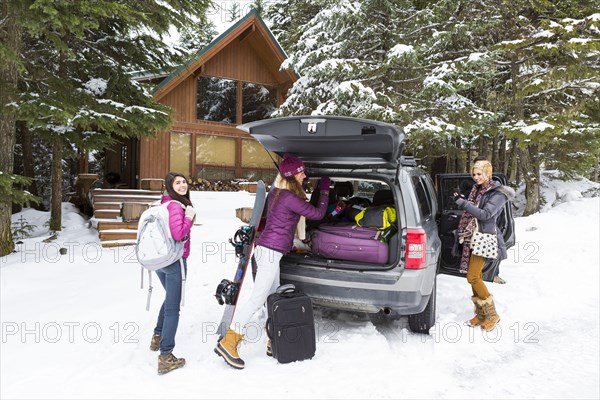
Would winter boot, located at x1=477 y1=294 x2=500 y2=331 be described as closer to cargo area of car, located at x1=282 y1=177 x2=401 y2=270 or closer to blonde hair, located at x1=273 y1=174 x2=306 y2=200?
cargo area of car, located at x1=282 y1=177 x2=401 y2=270

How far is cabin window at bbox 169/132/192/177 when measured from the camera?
15766 millimetres

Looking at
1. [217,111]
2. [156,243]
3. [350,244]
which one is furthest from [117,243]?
[217,111]

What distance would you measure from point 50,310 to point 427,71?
12777mm

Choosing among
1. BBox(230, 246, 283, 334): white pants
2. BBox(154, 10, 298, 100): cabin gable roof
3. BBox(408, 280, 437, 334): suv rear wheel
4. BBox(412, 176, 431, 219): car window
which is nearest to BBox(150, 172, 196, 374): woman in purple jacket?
BBox(230, 246, 283, 334): white pants

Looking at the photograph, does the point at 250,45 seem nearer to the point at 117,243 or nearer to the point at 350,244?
the point at 117,243

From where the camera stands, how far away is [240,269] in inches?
158

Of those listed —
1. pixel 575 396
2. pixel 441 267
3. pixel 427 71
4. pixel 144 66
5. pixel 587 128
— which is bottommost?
pixel 575 396

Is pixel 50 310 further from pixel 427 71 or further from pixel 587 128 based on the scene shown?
pixel 587 128

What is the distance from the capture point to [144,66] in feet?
34.1

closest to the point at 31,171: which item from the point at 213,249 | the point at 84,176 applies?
the point at 84,176

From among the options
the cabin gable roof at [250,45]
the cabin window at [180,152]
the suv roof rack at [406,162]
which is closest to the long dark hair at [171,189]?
the suv roof rack at [406,162]

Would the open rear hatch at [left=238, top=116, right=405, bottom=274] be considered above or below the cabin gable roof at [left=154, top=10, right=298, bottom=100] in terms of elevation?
below

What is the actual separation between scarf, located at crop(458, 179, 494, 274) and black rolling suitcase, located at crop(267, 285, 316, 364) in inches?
86.1

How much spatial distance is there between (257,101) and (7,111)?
12463mm
